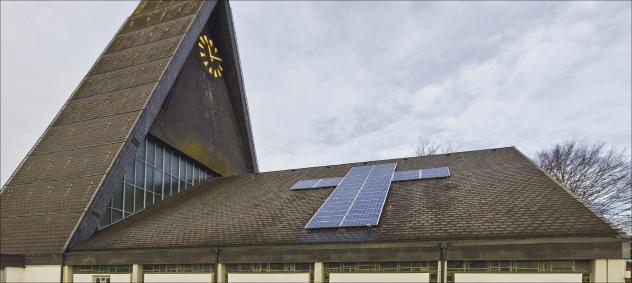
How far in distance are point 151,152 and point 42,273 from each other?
692 centimetres

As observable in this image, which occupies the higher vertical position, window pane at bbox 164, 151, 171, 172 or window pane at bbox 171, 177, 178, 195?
window pane at bbox 164, 151, 171, 172

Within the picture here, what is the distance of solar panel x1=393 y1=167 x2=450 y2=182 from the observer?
15.3 meters

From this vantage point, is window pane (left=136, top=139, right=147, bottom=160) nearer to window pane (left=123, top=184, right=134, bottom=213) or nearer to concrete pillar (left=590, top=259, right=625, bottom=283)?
window pane (left=123, top=184, right=134, bottom=213)

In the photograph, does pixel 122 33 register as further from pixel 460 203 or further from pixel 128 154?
pixel 460 203

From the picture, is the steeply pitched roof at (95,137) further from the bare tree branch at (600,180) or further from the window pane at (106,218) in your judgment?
the bare tree branch at (600,180)

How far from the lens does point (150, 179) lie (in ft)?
62.5

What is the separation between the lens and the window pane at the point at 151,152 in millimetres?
19047

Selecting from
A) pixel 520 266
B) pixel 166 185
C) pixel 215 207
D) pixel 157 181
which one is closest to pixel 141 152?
pixel 157 181

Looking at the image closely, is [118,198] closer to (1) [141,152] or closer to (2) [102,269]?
(1) [141,152]

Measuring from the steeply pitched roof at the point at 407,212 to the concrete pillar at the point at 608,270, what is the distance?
0.62 m

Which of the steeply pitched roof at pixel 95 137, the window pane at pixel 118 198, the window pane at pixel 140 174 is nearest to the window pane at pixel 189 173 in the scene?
the window pane at pixel 140 174

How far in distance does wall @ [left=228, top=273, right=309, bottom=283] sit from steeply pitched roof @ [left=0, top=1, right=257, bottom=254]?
21.3 feet

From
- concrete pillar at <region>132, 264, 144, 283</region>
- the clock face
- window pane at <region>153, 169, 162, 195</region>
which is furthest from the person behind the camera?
the clock face

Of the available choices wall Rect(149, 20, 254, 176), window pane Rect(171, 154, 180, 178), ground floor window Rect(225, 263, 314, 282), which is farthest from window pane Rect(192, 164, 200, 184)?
ground floor window Rect(225, 263, 314, 282)
